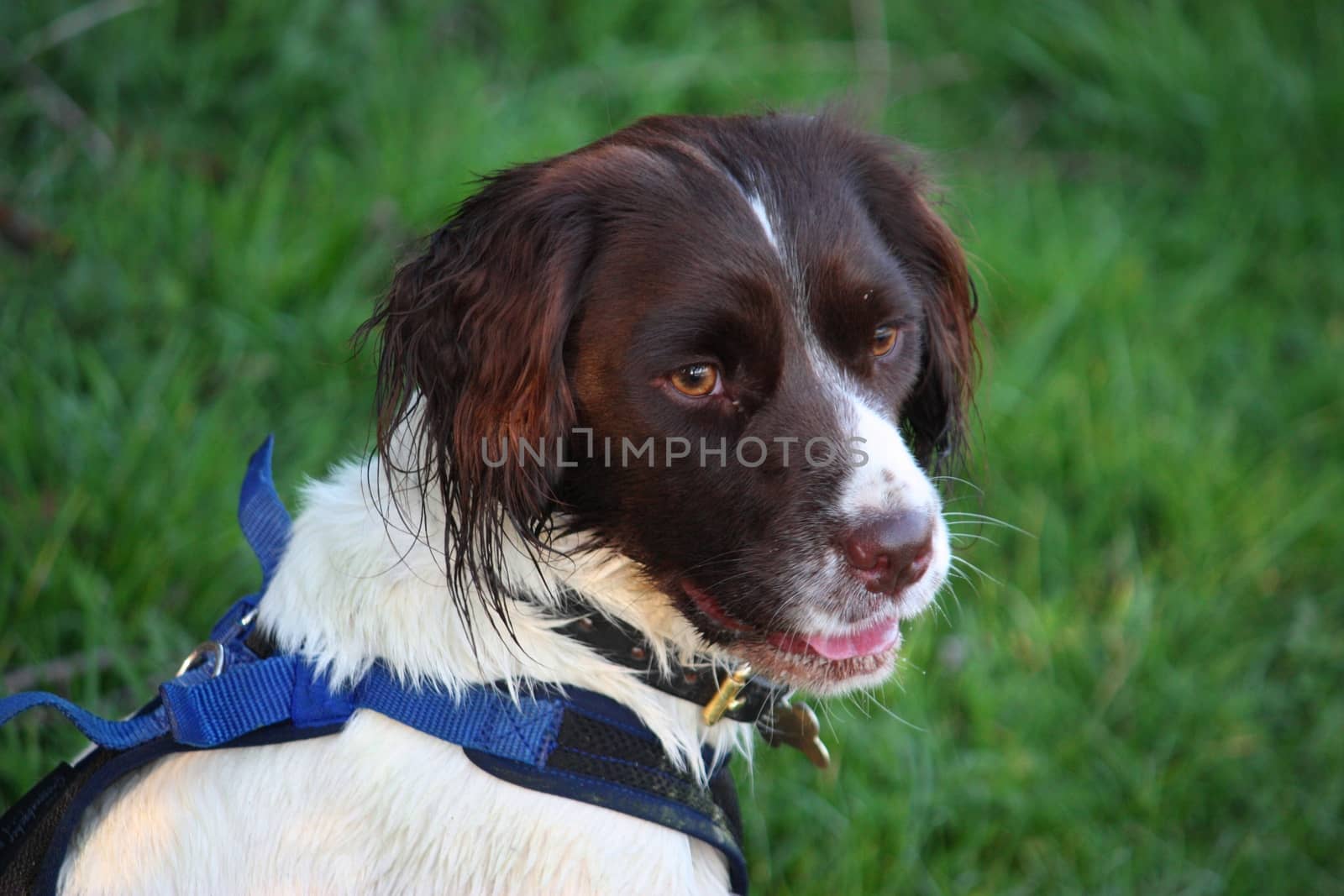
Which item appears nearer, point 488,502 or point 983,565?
point 488,502

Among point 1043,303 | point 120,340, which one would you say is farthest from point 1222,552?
point 120,340

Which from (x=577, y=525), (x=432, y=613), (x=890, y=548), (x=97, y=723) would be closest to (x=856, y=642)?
(x=890, y=548)

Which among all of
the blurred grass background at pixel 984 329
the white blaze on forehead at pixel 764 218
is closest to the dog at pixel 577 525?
the white blaze on forehead at pixel 764 218

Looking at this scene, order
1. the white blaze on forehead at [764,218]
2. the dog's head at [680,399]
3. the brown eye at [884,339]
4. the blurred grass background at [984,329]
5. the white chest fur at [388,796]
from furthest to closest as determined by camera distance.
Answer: the blurred grass background at [984,329] < the brown eye at [884,339] < the white blaze on forehead at [764,218] < the dog's head at [680,399] < the white chest fur at [388,796]

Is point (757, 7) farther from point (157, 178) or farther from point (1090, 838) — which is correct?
point (1090, 838)

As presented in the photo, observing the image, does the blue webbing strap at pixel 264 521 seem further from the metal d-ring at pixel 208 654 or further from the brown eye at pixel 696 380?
the brown eye at pixel 696 380

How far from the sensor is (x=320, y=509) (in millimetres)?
2070

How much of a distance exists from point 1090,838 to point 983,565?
81cm

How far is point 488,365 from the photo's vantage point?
6.18ft

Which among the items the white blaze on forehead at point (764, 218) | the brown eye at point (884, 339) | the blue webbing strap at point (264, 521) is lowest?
the blue webbing strap at point (264, 521)

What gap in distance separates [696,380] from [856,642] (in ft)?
1.66

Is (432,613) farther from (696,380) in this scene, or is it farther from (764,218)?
(764,218)

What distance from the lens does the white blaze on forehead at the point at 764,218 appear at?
6.50 ft

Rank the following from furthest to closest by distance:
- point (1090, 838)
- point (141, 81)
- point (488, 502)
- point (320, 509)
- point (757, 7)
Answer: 1. point (757, 7)
2. point (141, 81)
3. point (1090, 838)
4. point (320, 509)
5. point (488, 502)
